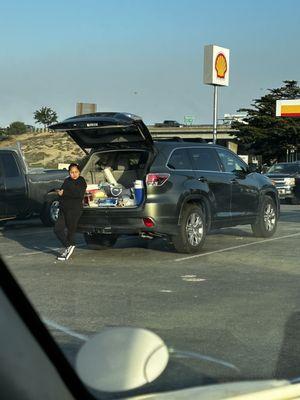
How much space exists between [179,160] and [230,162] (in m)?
1.79

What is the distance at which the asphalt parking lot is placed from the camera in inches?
181

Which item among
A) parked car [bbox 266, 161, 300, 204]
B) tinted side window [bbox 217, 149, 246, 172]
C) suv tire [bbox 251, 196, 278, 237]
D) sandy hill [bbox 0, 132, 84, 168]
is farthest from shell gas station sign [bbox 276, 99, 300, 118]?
tinted side window [bbox 217, 149, 246, 172]

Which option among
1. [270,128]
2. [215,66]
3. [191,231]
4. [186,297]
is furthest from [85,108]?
[270,128]

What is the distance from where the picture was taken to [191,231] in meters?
10.2

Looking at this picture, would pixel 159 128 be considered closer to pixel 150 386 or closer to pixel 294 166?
pixel 294 166

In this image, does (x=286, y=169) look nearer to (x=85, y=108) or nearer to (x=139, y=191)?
(x=85, y=108)

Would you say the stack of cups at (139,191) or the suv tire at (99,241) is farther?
the suv tire at (99,241)

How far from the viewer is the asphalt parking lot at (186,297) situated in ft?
15.1

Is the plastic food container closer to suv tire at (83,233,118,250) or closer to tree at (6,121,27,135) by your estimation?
suv tire at (83,233,118,250)

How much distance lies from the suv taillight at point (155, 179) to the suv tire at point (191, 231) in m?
0.67

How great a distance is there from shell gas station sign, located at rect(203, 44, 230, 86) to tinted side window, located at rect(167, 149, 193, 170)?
10.6 meters

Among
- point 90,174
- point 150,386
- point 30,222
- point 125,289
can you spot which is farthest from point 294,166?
point 150,386

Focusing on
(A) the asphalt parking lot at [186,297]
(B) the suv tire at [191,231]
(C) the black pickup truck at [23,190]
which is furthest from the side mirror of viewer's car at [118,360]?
(C) the black pickup truck at [23,190]

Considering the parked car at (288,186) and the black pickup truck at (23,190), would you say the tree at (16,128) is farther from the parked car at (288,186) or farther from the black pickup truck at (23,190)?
the black pickup truck at (23,190)
